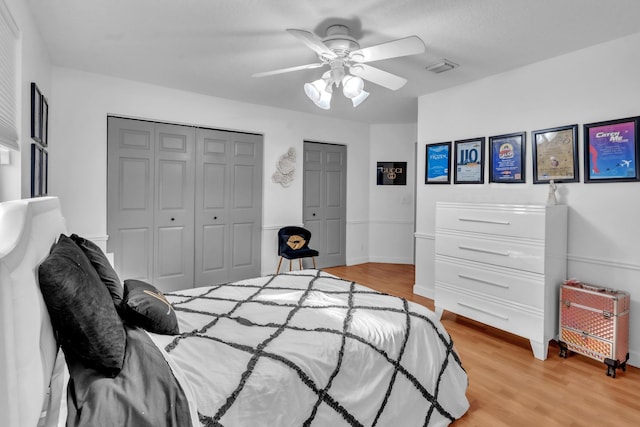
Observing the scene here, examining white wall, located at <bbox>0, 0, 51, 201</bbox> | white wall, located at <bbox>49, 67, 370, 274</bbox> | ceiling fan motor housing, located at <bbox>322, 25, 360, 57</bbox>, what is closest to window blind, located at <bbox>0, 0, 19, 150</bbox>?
white wall, located at <bbox>0, 0, 51, 201</bbox>

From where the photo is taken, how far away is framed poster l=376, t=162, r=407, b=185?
5.95 metres

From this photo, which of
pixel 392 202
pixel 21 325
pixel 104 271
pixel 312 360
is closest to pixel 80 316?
pixel 21 325

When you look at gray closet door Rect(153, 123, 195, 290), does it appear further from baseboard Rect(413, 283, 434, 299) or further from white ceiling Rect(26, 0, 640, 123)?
baseboard Rect(413, 283, 434, 299)

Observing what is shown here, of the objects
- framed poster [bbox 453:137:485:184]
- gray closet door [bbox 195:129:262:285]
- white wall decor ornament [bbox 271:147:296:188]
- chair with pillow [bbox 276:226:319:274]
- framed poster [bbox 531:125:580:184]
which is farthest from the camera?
white wall decor ornament [bbox 271:147:296:188]

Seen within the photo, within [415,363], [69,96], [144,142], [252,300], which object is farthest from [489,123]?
[69,96]

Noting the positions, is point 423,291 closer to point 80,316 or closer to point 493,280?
point 493,280

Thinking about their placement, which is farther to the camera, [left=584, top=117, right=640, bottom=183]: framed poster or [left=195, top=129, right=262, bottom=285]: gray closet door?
[left=195, top=129, right=262, bottom=285]: gray closet door

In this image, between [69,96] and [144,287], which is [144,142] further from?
[144,287]

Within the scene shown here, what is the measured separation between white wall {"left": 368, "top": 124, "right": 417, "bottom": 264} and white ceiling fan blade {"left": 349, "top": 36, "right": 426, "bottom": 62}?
142 inches

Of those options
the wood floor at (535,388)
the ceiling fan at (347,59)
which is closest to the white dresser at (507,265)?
the wood floor at (535,388)

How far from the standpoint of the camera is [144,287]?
1.59m

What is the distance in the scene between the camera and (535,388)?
2.26 m

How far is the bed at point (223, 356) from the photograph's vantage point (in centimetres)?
75

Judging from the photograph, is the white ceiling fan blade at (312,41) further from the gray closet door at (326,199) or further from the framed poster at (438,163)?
the gray closet door at (326,199)
